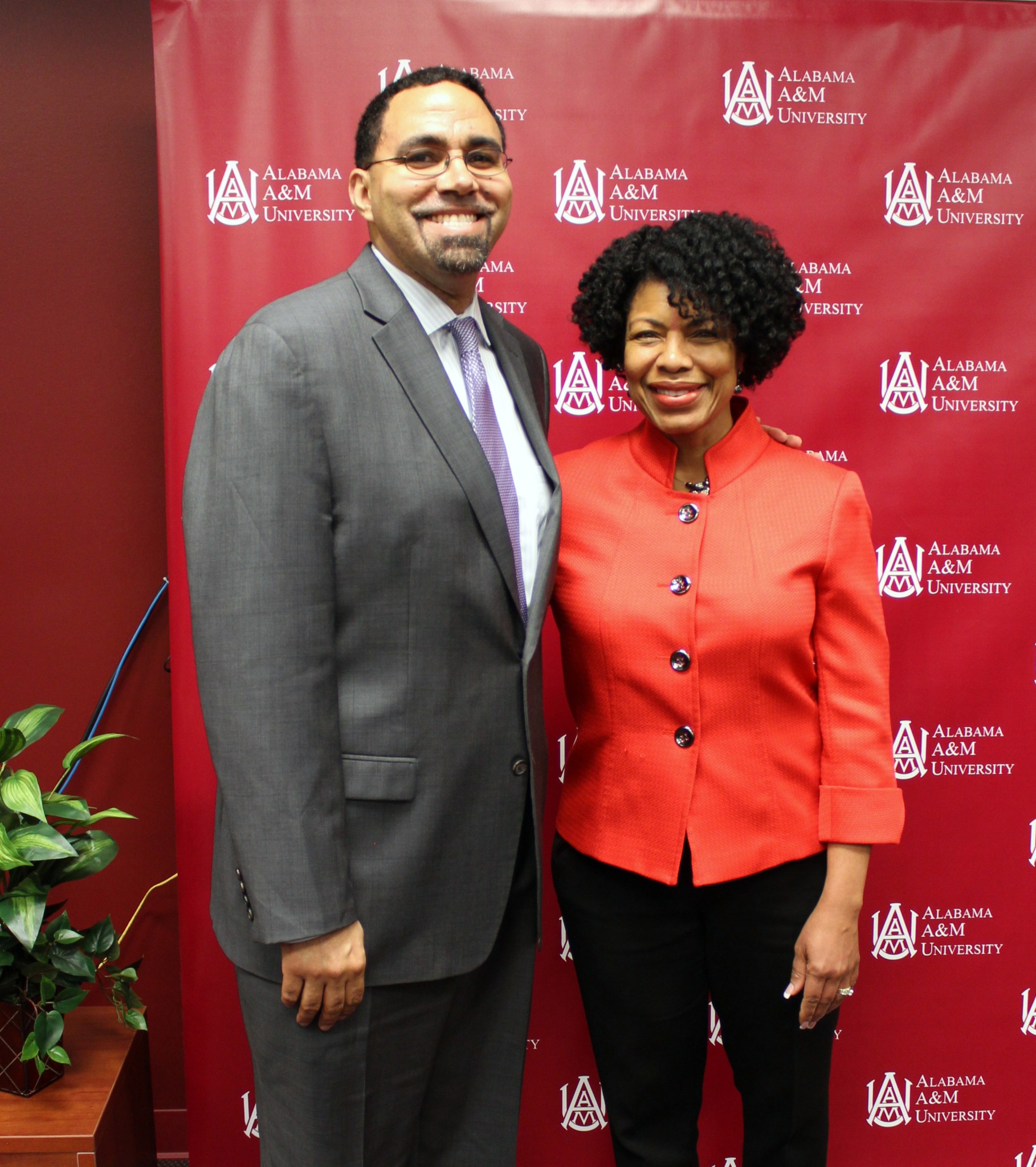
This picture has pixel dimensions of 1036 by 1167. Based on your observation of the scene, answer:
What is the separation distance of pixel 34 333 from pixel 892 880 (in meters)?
2.20

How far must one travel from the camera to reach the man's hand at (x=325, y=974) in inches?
45.2

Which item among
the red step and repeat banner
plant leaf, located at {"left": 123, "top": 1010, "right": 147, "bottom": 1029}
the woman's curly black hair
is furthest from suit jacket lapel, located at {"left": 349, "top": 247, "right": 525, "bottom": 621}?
plant leaf, located at {"left": 123, "top": 1010, "right": 147, "bottom": 1029}

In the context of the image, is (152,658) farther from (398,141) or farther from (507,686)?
(398,141)

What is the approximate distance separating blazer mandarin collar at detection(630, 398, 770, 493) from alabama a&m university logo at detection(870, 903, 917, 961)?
1.22 meters

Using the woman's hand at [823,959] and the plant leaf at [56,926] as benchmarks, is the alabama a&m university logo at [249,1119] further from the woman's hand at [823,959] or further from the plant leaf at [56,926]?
the woman's hand at [823,959]

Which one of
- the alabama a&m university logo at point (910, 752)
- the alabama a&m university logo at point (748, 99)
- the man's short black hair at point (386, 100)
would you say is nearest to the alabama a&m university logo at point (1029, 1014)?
the alabama a&m university logo at point (910, 752)

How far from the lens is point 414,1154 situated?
1468 mm

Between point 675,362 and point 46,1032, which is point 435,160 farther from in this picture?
point 46,1032

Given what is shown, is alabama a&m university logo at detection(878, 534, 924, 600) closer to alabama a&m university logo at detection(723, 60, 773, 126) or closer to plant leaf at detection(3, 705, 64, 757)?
alabama a&m university logo at detection(723, 60, 773, 126)

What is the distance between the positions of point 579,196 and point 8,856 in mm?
1583

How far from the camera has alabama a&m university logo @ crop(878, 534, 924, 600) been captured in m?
2.02

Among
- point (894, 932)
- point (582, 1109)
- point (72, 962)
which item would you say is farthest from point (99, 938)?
point (894, 932)

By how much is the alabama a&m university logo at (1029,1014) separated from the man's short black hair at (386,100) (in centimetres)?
205

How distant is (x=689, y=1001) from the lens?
4.70ft
